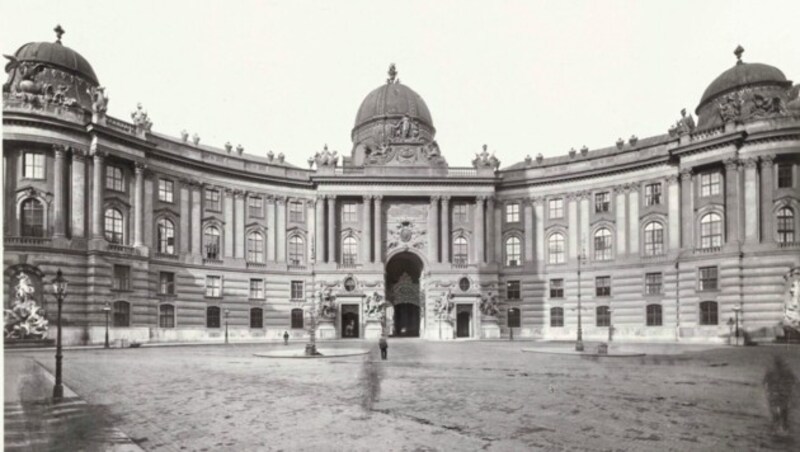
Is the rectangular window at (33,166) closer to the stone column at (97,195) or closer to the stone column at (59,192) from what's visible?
the stone column at (59,192)

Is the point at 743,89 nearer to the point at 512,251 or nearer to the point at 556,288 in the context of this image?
the point at 556,288

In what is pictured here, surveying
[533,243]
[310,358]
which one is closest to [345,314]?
[533,243]

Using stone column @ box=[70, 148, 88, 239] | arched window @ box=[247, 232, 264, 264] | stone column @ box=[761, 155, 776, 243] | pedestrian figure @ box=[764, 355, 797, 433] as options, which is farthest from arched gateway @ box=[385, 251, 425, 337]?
pedestrian figure @ box=[764, 355, 797, 433]

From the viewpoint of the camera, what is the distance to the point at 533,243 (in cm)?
6316

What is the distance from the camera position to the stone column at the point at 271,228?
61875mm

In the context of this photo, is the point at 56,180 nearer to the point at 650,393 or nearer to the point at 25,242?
the point at 25,242

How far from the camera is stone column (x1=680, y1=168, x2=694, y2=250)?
53.1 metres

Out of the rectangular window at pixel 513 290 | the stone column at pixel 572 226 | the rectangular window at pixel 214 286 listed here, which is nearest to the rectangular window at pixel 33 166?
the rectangular window at pixel 214 286

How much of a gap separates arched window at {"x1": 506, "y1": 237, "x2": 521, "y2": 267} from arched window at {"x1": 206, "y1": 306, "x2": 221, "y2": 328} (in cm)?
3011

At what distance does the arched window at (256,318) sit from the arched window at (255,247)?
493cm

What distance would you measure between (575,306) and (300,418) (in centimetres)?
4962

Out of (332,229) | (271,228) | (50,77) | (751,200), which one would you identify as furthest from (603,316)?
(50,77)

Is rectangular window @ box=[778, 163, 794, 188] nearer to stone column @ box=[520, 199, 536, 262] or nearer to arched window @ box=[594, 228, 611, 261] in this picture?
arched window @ box=[594, 228, 611, 261]

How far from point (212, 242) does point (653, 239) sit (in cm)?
4252
